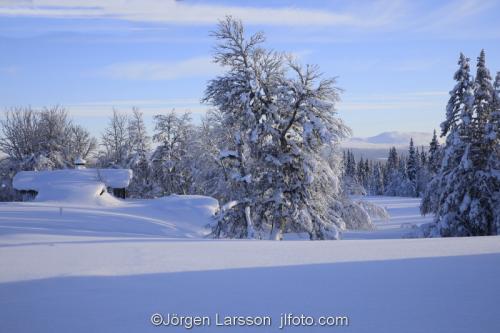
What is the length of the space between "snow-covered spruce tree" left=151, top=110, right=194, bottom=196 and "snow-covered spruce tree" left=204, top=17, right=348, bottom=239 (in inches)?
1200

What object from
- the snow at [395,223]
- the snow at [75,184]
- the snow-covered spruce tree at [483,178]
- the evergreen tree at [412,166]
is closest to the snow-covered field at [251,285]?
the snow-covered spruce tree at [483,178]

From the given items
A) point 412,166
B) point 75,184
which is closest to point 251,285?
point 75,184

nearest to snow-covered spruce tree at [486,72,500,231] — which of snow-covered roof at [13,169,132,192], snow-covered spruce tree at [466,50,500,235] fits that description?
snow-covered spruce tree at [466,50,500,235]

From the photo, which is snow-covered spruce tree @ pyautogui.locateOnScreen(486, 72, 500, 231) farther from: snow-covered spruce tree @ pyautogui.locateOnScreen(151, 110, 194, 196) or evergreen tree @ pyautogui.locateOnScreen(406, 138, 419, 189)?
evergreen tree @ pyautogui.locateOnScreen(406, 138, 419, 189)

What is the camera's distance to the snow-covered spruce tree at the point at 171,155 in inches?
1833

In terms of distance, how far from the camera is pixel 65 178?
33.1 m

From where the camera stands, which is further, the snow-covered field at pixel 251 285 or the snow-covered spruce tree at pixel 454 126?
the snow-covered spruce tree at pixel 454 126

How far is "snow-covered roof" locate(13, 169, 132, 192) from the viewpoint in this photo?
32231 mm

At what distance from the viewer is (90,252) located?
7520 mm

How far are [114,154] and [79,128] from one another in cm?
654

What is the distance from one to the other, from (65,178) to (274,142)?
79.5 ft

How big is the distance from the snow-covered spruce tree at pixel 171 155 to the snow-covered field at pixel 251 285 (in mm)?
38391

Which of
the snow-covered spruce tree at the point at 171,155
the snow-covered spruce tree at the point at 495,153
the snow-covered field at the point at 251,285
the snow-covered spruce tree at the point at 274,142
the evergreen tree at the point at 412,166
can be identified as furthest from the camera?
the evergreen tree at the point at 412,166

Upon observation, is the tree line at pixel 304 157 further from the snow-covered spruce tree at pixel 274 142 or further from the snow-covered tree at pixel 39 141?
the snow-covered tree at pixel 39 141
